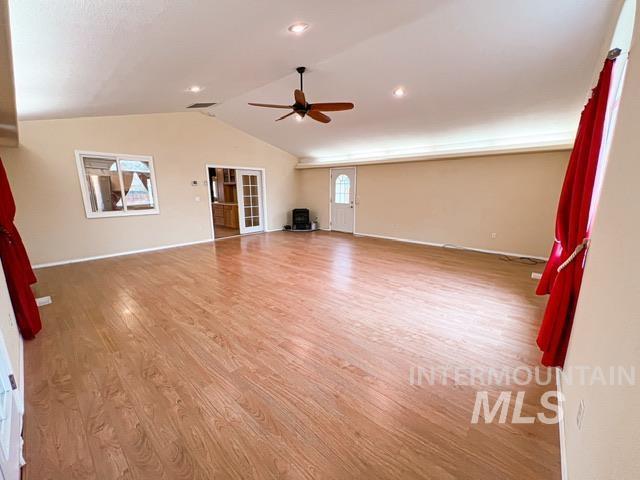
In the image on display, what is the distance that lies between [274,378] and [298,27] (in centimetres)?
294

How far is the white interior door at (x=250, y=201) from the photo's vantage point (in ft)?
24.8

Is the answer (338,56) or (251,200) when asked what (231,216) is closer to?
(251,200)

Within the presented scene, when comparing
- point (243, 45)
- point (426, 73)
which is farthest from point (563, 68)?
point (243, 45)

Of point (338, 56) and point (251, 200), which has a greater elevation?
point (338, 56)

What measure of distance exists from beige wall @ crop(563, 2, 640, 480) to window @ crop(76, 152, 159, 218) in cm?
681

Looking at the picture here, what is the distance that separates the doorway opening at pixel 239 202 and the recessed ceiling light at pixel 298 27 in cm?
490

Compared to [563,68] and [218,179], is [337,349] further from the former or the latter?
[218,179]

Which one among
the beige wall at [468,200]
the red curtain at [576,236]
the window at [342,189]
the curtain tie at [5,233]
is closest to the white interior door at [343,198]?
the window at [342,189]

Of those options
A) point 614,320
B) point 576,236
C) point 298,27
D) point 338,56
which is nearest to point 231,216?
point 338,56

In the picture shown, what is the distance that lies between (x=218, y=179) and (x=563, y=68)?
8.94 metres

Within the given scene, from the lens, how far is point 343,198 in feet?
26.1

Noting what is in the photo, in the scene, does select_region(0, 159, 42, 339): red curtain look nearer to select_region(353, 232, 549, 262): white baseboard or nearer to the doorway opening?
the doorway opening

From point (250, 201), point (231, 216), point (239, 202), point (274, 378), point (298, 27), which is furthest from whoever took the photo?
point (231, 216)

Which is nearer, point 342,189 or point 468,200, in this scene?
point 468,200
